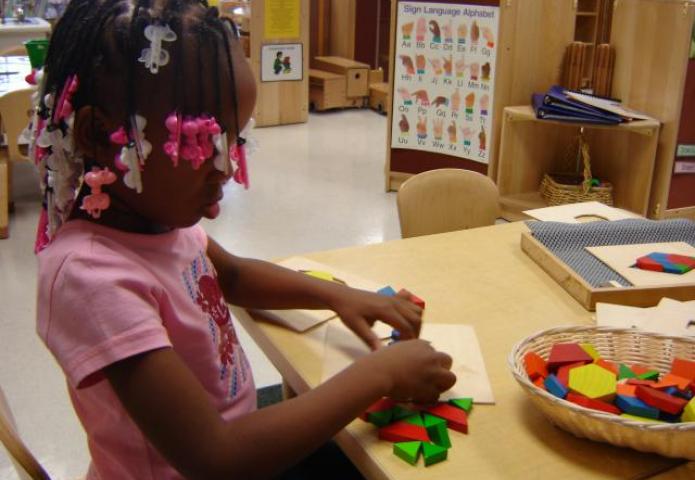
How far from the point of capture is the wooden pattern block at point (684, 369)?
1030 millimetres

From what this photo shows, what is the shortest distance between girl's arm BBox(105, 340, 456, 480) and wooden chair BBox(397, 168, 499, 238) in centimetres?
110

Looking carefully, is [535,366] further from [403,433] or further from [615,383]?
[403,433]

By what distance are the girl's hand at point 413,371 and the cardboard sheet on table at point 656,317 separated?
1.19 feet

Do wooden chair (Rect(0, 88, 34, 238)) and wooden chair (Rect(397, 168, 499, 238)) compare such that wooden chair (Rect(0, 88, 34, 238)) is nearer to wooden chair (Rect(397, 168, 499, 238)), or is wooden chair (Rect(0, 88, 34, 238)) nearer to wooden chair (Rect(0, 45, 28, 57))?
wooden chair (Rect(0, 45, 28, 57))

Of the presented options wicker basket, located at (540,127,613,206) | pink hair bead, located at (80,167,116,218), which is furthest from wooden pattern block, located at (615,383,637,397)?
wicker basket, located at (540,127,613,206)

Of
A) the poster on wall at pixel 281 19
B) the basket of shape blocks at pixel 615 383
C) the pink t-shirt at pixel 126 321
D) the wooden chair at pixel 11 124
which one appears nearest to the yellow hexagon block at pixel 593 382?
the basket of shape blocks at pixel 615 383

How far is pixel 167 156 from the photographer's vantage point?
917 millimetres

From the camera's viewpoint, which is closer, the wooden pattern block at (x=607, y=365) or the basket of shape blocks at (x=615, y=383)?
the basket of shape blocks at (x=615, y=383)

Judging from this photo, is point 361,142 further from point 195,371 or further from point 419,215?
point 195,371

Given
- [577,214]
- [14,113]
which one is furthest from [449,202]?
[14,113]

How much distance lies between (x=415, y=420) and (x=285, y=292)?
15.1 inches

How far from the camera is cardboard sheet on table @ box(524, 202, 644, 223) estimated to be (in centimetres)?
179

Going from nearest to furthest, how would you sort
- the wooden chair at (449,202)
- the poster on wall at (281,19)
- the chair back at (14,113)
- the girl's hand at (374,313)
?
the girl's hand at (374,313) → the wooden chair at (449,202) → the chair back at (14,113) → the poster on wall at (281,19)

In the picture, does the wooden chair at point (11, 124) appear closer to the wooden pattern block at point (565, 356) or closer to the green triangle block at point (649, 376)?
the wooden pattern block at point (565, 356)
